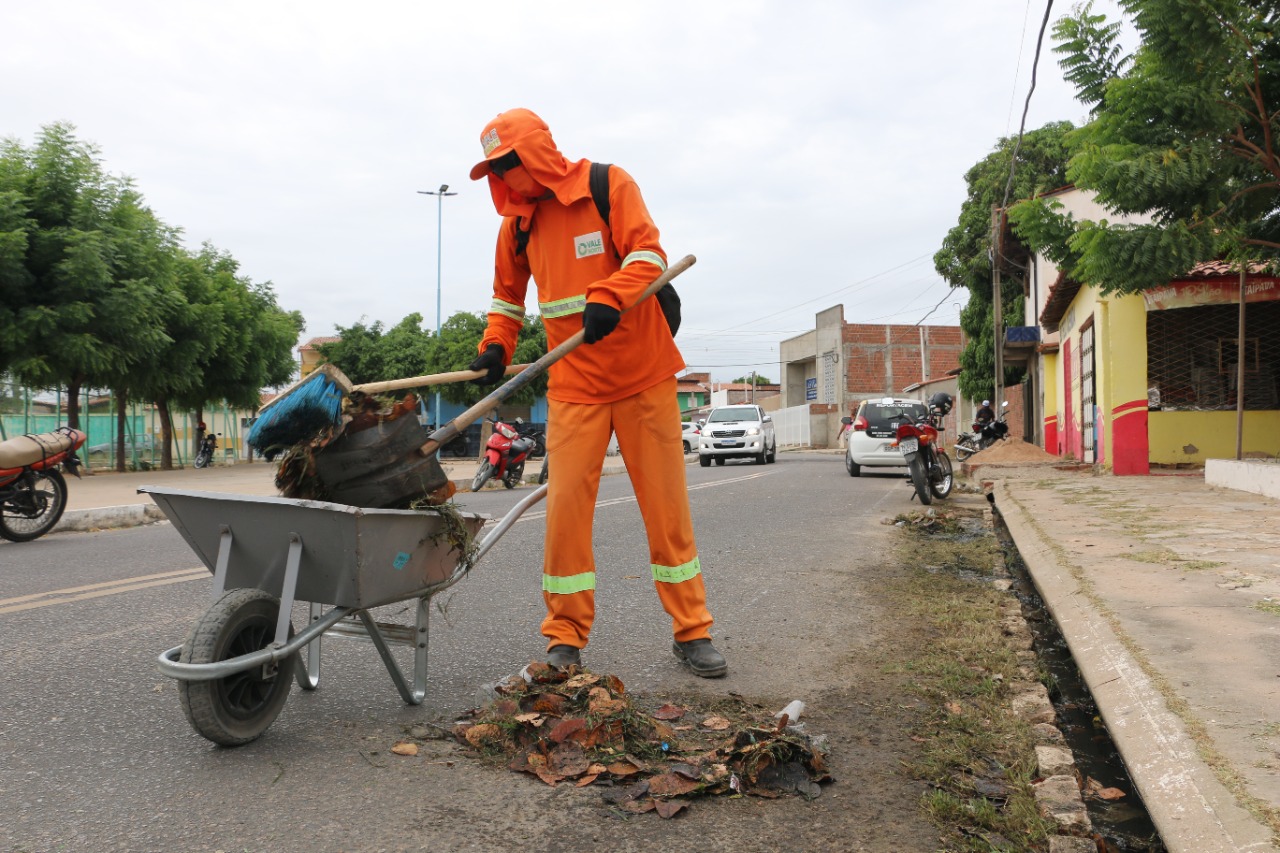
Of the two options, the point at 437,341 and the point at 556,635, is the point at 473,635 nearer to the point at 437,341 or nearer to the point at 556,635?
the point at 556,635

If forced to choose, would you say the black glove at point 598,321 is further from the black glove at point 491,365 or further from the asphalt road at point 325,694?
the asphalt road at point 325,694

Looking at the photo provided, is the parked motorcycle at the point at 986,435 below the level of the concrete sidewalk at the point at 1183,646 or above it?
above

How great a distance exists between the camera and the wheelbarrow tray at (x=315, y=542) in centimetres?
287

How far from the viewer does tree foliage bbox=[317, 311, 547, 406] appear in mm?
44688

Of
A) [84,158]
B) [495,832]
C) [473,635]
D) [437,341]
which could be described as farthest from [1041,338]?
[437,341]

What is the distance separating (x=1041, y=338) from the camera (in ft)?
79.9

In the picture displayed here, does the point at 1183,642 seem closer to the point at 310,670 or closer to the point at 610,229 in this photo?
the point at 610,229

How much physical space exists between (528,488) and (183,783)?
13.5 m

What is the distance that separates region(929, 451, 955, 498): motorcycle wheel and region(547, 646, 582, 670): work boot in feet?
28.6

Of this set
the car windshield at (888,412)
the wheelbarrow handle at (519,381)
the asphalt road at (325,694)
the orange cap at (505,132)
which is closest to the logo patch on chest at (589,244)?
the wheelbarrow handle at (519,381)

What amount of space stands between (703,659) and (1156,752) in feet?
5.27

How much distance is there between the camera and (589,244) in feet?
12.8

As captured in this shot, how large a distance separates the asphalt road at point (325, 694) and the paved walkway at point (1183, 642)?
39.8 inches

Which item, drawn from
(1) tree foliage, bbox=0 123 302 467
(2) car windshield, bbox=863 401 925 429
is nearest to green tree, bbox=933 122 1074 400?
(2) car windshield, bbox=863 401 925 429
